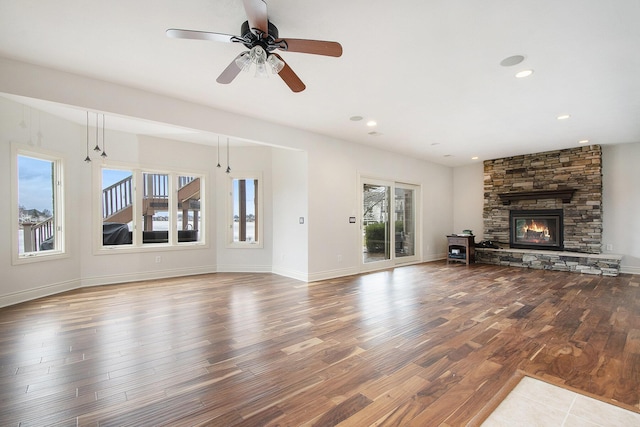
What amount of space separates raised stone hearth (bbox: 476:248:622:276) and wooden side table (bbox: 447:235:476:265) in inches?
9.3

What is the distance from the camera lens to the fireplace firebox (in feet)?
22.6

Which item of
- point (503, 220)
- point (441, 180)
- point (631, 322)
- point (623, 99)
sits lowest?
point (631, 322)

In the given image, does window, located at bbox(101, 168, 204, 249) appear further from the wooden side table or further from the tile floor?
the wooden side table

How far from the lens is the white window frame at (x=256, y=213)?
6.36 m

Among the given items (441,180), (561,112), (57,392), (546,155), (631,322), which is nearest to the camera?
(57,392)

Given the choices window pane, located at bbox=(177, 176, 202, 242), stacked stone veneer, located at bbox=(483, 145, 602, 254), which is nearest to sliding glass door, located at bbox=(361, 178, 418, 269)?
stacked stone veneer, located at bbox=(483, 145, 602, 254)

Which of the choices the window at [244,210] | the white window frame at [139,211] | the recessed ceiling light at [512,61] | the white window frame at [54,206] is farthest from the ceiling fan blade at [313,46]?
the white window frame at [139,211]

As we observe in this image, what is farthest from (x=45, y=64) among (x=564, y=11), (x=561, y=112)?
(x=561, y=112)

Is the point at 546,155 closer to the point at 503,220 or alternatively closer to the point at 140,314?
the point at 503,220

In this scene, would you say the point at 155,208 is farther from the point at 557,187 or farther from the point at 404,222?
the point at 557,187

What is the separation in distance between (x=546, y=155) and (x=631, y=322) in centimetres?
494

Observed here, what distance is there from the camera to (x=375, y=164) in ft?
21.7

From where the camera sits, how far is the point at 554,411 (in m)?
1.86

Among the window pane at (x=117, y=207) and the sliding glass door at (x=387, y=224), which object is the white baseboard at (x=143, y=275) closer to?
the window pane at (x=117, y=207)
